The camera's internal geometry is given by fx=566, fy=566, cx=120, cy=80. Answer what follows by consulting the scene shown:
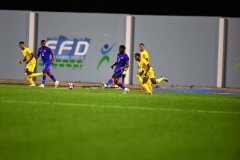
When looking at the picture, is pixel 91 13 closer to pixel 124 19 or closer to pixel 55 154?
pixel 124 19

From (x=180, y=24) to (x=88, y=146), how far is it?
81.5ft

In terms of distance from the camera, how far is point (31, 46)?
32.5 meters

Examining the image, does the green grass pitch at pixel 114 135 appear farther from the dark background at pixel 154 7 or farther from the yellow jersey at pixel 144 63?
the dark background at pixel 154 7

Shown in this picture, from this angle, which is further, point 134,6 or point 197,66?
point 134,6

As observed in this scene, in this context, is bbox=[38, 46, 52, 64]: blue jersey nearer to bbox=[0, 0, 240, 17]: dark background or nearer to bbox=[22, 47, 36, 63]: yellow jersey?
bbox=[22, 47, 36, 63]: yellow jersey

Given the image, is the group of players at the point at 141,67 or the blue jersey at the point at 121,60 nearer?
the group of players at the point at 141,67

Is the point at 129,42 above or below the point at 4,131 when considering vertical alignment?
above

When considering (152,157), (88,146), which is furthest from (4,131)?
(152,157)

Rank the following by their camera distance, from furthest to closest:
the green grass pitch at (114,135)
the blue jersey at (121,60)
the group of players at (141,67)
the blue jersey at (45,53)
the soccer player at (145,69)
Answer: the blue jersey at (45,53), the blue jersey at (121,60), the group of players at (141,67), the soccer player at (145,69), the green grass pitch at (114,135)

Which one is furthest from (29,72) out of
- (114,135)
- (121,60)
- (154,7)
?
(114,135)

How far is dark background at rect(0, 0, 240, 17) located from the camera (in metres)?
33.9

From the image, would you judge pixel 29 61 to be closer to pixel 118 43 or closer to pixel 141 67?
pixel 141 67

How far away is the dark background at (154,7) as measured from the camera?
33.9 metres

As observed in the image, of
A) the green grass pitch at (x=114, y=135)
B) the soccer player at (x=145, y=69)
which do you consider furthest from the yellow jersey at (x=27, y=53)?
the green grass pitch at (x=114, y=135)
